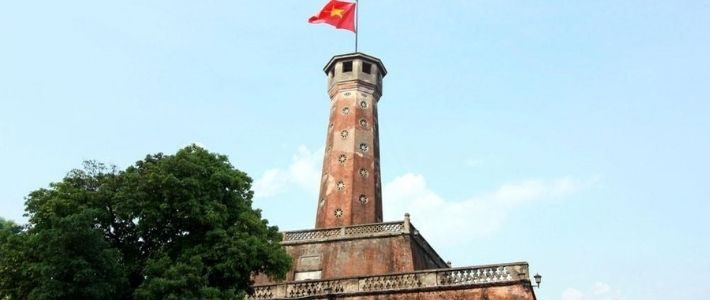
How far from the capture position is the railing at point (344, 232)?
28172mm

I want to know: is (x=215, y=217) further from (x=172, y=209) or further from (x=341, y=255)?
(x=341, y=255)

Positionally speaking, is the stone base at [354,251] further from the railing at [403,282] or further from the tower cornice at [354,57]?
the tower cornice at [354,57]

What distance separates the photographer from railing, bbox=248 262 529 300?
22.0m

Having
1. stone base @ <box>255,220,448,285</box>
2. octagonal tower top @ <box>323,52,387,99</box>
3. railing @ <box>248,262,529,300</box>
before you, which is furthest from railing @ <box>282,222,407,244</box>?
octagonal tower top @ <box>323,52,387,99</box>

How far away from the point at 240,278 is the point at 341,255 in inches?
436

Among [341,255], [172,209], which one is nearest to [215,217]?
[172,209]

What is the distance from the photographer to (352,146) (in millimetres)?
33312

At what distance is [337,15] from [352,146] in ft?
24.8

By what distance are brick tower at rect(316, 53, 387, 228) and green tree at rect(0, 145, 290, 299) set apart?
42.7 ft

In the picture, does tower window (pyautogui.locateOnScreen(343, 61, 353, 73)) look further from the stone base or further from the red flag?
the stone base

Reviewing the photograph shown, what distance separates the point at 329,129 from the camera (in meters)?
35.2

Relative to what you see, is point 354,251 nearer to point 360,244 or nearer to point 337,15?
point 360,244

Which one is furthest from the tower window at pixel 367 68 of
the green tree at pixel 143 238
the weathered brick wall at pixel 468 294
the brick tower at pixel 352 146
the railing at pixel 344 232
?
the green tree at pixel 143 238

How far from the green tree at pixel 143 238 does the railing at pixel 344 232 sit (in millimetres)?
10225
